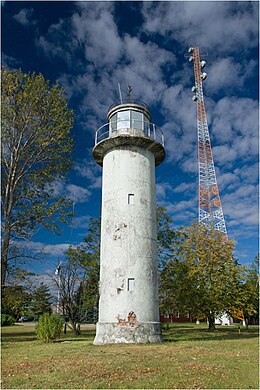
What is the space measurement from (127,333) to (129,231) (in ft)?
15.5

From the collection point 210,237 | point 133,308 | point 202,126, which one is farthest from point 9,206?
point 202,126

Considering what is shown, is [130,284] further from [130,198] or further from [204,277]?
[204,277]

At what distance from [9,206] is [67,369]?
459 inches

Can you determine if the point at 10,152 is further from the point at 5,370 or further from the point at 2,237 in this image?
the point at 5,370

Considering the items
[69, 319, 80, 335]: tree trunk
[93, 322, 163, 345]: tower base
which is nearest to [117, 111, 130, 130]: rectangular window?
[93, 322, 163, 345]: tower base

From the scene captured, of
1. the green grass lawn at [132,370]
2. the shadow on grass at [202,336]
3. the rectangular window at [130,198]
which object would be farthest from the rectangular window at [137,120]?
the shadow on grass at [202,336]

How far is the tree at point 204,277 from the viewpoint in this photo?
86.2ft

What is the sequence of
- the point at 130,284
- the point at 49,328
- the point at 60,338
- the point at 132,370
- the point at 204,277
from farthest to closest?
the point at 204,277 → the point at 60,338 → the point at 49,328 → the point at 130,284 → the point at 132,370

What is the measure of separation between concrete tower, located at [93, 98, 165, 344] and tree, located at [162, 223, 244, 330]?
33.8 ft

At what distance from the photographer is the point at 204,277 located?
27.1m

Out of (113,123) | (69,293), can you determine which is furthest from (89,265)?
(113,123)

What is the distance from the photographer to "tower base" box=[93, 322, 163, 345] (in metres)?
15.0

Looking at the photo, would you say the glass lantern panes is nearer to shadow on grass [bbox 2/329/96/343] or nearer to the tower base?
the tower base

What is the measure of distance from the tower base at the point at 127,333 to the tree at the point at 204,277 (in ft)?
36.2
